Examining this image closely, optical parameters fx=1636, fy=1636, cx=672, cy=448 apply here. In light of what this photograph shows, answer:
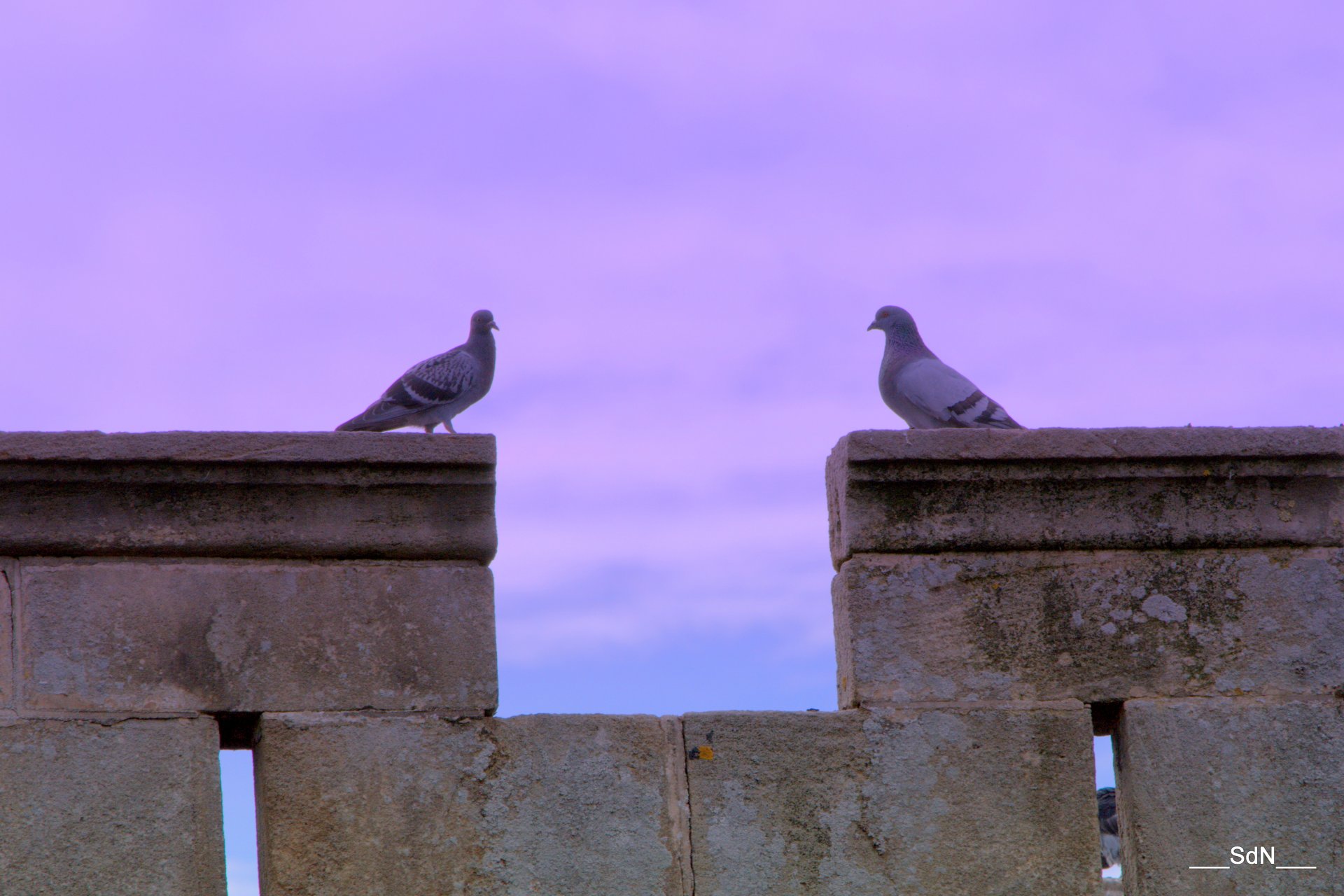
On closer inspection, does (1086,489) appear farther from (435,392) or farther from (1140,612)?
(435,392)

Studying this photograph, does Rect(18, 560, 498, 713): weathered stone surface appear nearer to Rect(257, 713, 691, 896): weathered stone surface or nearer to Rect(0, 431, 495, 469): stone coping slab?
Rect(257, 713, 691, 896): weathered stone surface

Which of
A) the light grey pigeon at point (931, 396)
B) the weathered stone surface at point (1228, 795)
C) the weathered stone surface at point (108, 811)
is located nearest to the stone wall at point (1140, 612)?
the weathered stone surface at point (1228, 795)

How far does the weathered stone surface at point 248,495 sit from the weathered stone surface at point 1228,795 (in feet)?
5.48

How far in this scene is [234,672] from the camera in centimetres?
373

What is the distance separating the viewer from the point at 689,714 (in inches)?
152

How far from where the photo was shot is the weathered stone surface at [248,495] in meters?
3.73

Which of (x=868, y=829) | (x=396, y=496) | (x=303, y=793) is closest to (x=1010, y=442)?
(x=868, y=829)

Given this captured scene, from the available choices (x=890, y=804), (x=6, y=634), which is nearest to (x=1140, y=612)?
(x=890, y=804)

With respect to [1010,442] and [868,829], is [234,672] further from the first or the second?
[1010,442]

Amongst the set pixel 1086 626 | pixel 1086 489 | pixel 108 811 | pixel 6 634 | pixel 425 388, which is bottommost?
pixel 108 811

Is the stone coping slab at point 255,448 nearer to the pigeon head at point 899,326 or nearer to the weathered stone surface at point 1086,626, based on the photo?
the weathered stone surface at point 1086,626

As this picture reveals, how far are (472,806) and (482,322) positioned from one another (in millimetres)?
2169

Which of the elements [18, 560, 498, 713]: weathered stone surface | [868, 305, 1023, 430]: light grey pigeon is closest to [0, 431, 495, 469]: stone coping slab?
[18, 560, 498, 713]: weathered stone surface

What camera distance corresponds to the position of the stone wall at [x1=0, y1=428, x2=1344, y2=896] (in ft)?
12.1
